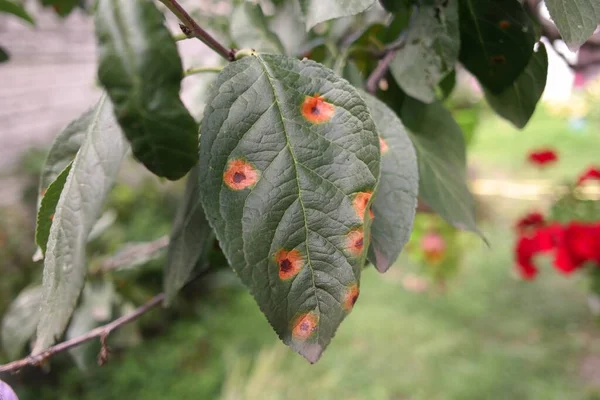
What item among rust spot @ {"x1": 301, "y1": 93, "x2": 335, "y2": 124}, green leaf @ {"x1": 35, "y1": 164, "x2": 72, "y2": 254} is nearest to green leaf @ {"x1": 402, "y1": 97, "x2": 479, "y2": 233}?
rust spot @ {"x1": 301, "y1": 93, "x2": 335, "y2": 124}

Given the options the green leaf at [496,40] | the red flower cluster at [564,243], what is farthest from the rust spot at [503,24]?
the red flower cluster at [564,243]

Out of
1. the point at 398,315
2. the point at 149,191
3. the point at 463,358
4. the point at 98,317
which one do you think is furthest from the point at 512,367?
the point at 149,191

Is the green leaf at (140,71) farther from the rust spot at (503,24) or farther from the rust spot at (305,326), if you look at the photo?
the rust spot at (503,24)

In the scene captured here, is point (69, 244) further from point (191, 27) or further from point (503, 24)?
point (503, 24)

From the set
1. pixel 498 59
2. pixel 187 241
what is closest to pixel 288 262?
pixel 187 241

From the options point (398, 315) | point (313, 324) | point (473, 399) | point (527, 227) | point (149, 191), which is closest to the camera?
point (313, 324)

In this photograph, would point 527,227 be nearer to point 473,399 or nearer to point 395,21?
point 473,399
